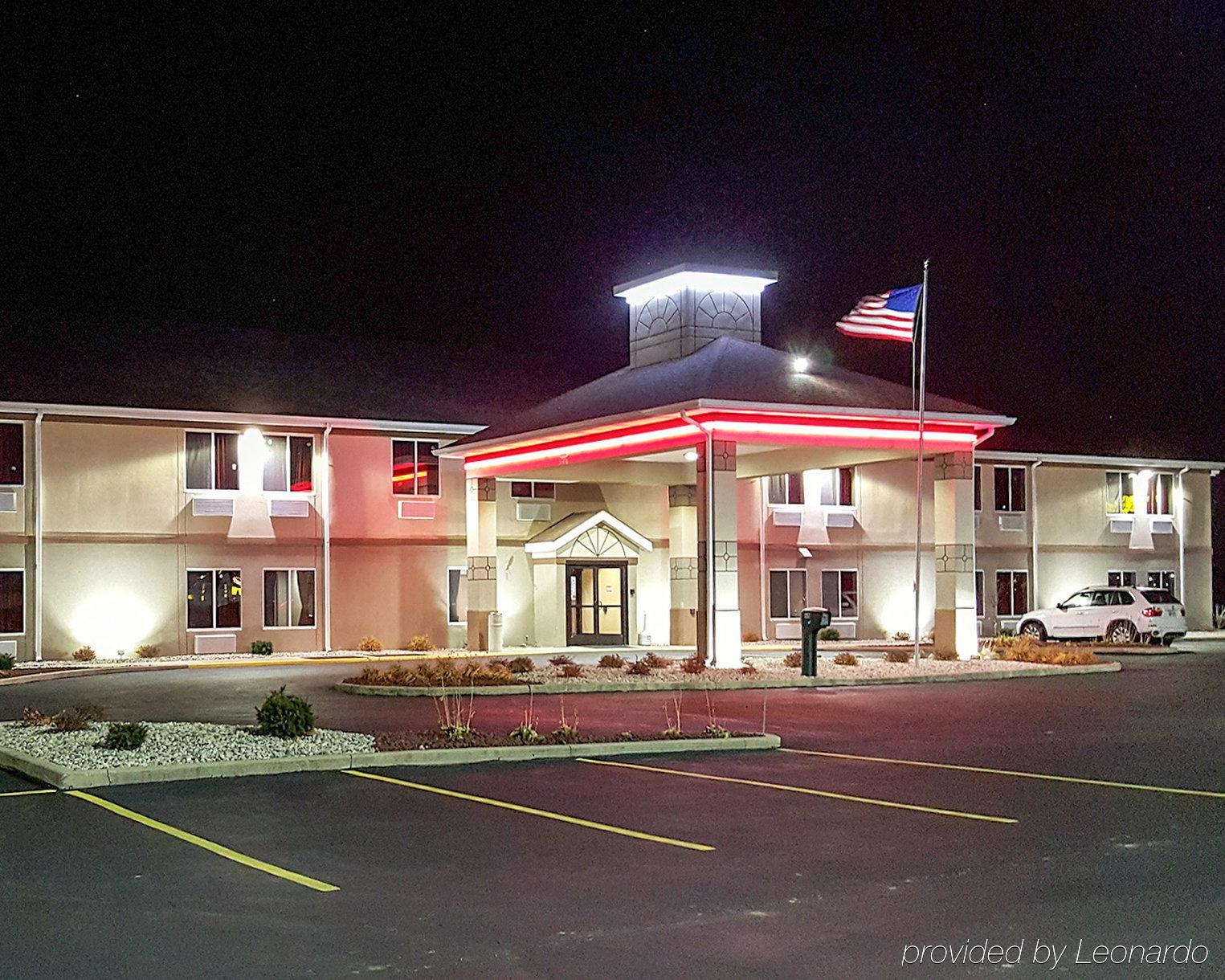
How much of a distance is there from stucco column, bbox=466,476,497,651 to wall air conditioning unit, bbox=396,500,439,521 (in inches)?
62.5

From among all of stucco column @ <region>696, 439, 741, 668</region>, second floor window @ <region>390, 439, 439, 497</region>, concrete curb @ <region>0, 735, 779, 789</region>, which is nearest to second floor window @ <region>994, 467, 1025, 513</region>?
second floor window @ <region>390, 439, 439, 497</region>

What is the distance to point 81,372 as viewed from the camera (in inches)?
1346

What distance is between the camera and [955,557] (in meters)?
30.0

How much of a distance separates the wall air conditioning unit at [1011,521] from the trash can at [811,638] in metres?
20.3

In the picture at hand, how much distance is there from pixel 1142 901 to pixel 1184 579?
42.4m

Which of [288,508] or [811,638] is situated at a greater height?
[288,508]

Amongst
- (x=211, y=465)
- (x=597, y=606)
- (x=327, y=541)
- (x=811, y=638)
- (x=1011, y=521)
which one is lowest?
(x=811, y=638)

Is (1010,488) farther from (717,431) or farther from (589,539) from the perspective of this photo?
(717,431)

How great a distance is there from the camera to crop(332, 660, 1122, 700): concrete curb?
22.6 m

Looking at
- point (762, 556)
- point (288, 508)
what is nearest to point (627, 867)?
point (288, 508)

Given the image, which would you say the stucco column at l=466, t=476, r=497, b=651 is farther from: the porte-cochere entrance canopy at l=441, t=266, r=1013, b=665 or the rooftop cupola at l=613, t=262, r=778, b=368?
the rooftop cupola at l=613, t=262, r=778, b=368

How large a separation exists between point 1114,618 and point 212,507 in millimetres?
21313

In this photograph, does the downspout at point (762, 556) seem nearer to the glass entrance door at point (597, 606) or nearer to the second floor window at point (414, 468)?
the glass entrance door at point (597, 606)

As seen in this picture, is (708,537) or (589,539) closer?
(708,537)
